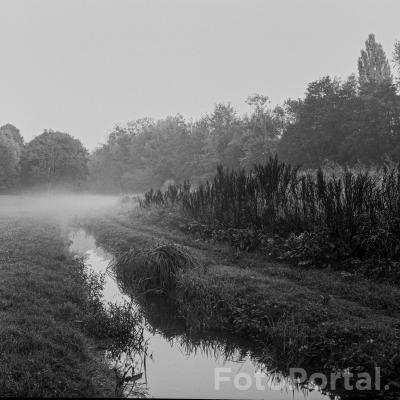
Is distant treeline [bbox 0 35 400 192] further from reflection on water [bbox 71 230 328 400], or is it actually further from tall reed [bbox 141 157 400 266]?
reflection on water [bbox 71 230 328 400]

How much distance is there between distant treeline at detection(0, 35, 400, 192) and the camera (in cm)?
3984

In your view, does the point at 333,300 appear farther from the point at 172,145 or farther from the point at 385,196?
the point at 172,145

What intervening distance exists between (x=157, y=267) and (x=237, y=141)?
166 feet

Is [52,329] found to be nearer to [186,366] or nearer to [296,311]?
[186,366]

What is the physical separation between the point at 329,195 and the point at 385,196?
138cm

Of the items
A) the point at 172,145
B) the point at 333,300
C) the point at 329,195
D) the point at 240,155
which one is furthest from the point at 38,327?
the point at 172,145

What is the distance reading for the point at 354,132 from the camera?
40.2 metres

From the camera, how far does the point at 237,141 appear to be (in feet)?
194

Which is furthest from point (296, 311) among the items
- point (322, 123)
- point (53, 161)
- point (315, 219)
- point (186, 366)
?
point (53, 161)

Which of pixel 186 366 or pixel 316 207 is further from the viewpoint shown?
pixel 316 207

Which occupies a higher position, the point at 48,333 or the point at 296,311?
the point at 48,333

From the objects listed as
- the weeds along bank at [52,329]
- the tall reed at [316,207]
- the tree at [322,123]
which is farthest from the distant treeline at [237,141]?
the weeds along bank at [52,329]

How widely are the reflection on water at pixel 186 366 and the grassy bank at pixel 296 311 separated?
31 cm

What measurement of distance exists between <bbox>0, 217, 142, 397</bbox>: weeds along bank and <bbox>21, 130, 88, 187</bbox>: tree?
6053cm
